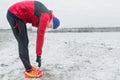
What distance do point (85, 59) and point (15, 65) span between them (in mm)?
1649

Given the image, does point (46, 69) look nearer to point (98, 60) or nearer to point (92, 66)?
point (92, 66)

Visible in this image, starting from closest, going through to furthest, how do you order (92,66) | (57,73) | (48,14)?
(48,14) < (57,73) < (92,66)

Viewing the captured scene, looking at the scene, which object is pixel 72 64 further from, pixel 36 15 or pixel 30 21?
pixel 36 15

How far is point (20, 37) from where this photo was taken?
606cm

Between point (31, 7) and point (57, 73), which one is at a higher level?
point (31, 7)

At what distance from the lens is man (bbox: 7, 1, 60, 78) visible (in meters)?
5.64

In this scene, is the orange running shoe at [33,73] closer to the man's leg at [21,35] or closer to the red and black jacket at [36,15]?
the man's leg at [21,35]

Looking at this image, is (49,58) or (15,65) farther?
(49,58)

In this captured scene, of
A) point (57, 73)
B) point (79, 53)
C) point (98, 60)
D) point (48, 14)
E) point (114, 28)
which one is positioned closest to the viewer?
point (48, 14)

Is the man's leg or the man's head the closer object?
→ the man's head

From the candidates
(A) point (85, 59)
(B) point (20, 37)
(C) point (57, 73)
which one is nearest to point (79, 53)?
(A) point (85, 59)

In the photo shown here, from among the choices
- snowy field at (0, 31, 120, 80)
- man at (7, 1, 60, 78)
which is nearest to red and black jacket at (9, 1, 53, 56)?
man at (7, 1, 60, 78)

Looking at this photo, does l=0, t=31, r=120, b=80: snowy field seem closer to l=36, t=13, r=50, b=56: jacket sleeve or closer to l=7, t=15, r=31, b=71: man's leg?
l=7, t=15, r=31, b=71: man's leg

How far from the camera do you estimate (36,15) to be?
18.7 ft
